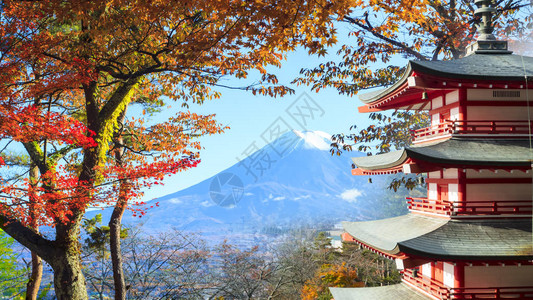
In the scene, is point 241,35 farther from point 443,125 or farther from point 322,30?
point 443,125

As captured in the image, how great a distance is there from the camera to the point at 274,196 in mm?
118875

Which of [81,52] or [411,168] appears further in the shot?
[81,52]

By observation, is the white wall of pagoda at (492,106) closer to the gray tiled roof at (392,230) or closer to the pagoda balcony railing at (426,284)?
the gray tiled roof at (392,230)

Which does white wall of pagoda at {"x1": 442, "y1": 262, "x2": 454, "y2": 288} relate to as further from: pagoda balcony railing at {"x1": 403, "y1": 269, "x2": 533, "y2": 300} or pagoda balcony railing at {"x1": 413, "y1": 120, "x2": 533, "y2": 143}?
pagoda balcony railing at {"x1": 413, "y1": 120, "x2": 533, "y2": 143}

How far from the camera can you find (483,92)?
902cm

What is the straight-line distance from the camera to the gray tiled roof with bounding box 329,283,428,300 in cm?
1014

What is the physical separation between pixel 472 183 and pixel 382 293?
12.7 feet

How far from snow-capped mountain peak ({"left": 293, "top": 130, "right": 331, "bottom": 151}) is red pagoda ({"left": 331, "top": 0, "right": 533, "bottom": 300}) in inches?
Result: 5166

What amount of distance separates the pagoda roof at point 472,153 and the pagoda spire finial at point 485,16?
10.2 feet

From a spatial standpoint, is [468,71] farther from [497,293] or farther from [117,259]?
[117,259]

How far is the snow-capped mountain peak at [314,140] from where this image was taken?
142 metres

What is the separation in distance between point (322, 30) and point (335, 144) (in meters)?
9.94

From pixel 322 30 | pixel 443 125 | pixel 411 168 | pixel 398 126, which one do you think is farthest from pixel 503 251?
pixel 398 126

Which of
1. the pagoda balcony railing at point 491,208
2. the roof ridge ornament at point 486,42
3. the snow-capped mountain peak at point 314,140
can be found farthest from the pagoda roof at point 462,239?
the snow-capped mountain peak at point 314,140
